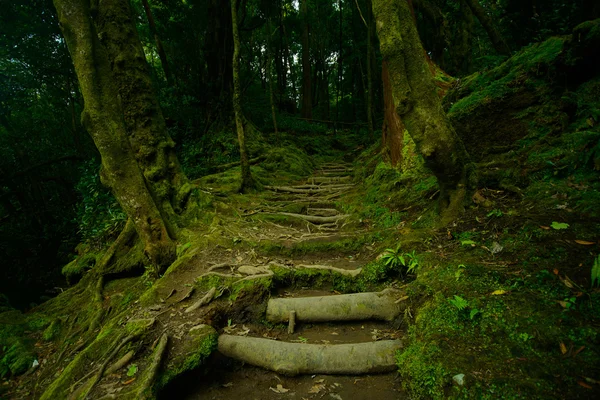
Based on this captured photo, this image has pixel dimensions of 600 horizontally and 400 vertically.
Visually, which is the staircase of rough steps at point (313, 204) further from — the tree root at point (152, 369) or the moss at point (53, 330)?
the moss at point (53, 330)

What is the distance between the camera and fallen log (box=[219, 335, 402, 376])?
2.47 metres

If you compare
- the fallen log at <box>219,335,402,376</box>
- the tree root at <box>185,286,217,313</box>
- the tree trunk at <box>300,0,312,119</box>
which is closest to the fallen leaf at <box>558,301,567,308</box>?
the fallen log at <box>219,335,402,376</box>

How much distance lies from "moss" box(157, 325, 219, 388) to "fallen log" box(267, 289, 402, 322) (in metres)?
0.75

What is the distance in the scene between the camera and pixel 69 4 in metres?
3.58

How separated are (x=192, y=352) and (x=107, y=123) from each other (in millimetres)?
3077

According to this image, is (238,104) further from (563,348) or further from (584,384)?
(584,384)

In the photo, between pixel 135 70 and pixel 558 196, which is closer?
pixel 558 196

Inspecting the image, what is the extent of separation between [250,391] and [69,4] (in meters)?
4.89

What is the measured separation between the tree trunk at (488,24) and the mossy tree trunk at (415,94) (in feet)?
12.3

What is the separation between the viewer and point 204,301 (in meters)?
3.26

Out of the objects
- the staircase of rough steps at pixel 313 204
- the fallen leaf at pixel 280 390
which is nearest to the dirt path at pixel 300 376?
the fallen leaf at pixel 280 390

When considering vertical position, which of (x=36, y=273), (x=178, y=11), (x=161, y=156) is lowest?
(x=36, y=273)

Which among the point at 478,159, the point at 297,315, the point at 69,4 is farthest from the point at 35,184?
the point at 478,159

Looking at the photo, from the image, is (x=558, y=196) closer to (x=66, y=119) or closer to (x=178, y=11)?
(x=178, y=11)
